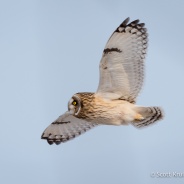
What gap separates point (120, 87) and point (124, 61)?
34 cm

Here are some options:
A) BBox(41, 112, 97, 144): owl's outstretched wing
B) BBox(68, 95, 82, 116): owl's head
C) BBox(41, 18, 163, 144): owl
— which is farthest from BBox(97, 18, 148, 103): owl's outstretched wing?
BBox(41, 112, 97, 144): owl's outstretched wing

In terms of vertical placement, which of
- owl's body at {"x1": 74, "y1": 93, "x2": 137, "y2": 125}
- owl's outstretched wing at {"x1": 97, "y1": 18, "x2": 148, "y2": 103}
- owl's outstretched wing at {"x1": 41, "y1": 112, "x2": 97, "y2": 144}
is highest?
owl's outstretched wing at {"x1": 97, "y1": 18, "x2": 148, "y2": 103}

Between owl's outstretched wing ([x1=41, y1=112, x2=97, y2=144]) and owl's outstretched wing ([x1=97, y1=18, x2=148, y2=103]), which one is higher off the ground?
owl's outstretched wing ([x1=97, y1=18, x2=148, y2=103])

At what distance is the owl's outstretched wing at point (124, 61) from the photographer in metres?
8.10

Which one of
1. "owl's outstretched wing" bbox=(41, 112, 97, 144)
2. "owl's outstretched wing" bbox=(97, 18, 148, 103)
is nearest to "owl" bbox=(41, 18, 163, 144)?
"owl's outstretched wing" bbox=(97, 18, 148, 103)

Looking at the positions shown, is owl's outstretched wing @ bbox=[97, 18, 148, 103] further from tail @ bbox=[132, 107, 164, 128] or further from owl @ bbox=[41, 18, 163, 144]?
tail @ bbox=[132, 107, 164, 128]

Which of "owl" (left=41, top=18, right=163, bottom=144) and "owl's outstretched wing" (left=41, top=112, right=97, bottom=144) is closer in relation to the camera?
"owl" (left=41, top=18, right=163, bottom=144)

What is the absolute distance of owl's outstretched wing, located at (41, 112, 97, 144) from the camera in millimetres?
9109

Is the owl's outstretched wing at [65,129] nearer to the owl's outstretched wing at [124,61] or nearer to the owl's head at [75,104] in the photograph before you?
the owl's head at [75,104]

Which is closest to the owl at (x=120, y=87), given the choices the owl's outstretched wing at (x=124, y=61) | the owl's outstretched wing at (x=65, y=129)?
the owl's outstretched wing at (x=124, y=61)

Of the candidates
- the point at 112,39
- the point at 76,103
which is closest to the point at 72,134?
the point at 76,103

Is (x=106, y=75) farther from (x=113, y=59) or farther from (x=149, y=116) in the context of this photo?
(x=149, y=116)

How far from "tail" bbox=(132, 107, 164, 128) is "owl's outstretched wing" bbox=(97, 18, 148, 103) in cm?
22

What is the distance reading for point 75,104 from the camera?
323 inches
